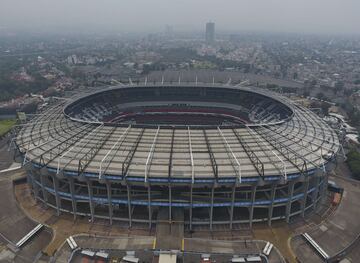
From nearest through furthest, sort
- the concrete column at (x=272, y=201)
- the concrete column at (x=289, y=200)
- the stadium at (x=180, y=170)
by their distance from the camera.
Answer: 1. the stadium at (x=180, y=170)
2. the concrete column at (x=272, y=201)
3. the concrete column at (x=289, y=200)

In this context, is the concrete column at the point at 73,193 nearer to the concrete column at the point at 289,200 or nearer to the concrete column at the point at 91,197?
the concrete column at the point at 91,197

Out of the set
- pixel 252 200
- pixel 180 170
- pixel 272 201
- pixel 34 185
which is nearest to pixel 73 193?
pixel 34 185

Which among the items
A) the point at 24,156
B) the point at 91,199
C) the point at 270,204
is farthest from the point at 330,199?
the point at 24,156

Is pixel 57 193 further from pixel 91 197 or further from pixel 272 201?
pixel 272 201

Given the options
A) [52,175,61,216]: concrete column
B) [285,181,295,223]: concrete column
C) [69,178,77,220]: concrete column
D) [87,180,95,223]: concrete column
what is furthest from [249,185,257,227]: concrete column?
[52,175,61,216]: concrete column

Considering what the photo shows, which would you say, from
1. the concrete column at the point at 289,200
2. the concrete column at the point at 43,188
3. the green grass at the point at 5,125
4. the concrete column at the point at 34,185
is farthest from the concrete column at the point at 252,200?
the green grass at the point at 5,125

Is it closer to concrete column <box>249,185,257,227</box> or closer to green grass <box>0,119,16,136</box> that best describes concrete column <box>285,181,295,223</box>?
concrete column <box>249,185,257,227</box>

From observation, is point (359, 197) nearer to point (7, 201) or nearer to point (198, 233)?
point (198, 233)
